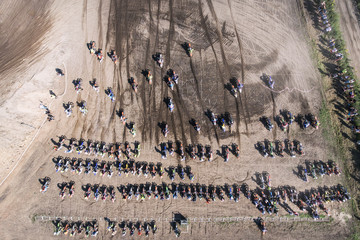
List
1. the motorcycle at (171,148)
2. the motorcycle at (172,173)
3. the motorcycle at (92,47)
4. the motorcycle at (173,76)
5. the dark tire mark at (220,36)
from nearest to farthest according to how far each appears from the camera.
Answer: the motorcycle at (172,173) < the motorcycle at (171,148) < the motorcycle at (173,76) < the motorcycle at (92,47) < the dark tire mark at (220,36)

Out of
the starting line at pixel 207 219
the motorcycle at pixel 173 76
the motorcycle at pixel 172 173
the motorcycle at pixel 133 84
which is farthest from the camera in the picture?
the motorcycle at pixel 173 76

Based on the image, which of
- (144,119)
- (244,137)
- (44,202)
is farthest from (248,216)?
(44,202)

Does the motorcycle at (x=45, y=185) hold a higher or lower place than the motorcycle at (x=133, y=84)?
lower

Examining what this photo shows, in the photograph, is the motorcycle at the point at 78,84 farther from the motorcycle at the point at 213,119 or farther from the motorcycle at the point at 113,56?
the motorcycle at the point at 213,119

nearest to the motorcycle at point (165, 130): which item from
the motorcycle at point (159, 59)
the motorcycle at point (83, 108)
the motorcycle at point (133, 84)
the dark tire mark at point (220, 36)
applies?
the motorcycle at point (133, 84)

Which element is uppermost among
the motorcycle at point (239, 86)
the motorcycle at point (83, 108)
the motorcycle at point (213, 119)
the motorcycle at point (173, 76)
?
the motorcycle at point (173, 76)

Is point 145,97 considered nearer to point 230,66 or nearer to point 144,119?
point 144,119

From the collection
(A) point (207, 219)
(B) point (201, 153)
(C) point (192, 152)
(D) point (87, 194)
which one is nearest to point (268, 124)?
(B) point (201, 153)
